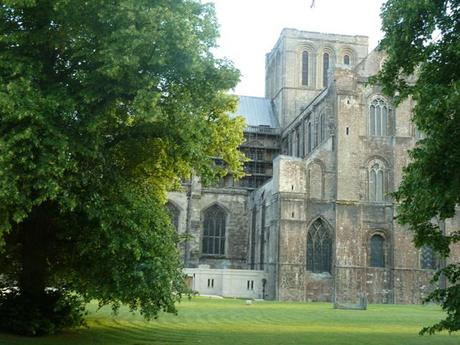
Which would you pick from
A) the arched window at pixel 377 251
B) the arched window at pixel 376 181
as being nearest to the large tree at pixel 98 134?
the arched window at pixel 377 251

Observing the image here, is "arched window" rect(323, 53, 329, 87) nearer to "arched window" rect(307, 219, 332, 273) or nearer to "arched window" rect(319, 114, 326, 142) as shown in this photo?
"arched window" rect(319, 114, 326, 142)

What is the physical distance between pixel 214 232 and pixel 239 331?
125ft

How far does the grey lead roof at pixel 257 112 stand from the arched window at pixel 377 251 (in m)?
22.5

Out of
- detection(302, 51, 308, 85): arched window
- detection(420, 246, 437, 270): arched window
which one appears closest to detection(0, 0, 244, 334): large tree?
detection(420, 246, 437, 270): arched window

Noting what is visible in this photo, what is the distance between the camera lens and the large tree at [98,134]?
1380 cm

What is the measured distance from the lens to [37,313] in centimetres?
1716

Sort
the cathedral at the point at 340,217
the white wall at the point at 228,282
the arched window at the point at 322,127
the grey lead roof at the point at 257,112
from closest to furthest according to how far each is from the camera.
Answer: the cathedral at the point at 340,217 < the white wall at the point at 228,282 < the arched window at the point at 322,127 < the grey lead roof at the point at 257,112

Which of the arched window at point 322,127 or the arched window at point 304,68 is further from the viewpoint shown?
the arched window at point 304,68

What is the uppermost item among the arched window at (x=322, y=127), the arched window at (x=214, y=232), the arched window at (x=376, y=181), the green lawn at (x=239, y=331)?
the arched window at (x=322, y=127)

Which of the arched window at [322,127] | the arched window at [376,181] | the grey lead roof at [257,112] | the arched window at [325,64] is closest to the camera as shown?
the arched window at [376,181]

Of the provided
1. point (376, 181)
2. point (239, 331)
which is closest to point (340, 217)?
point (376, 181)

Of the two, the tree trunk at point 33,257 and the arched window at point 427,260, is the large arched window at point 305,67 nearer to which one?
the arched window at point 427,260

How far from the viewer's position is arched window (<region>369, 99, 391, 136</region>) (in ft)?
157

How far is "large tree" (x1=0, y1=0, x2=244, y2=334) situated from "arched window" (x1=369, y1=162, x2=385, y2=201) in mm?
30551
